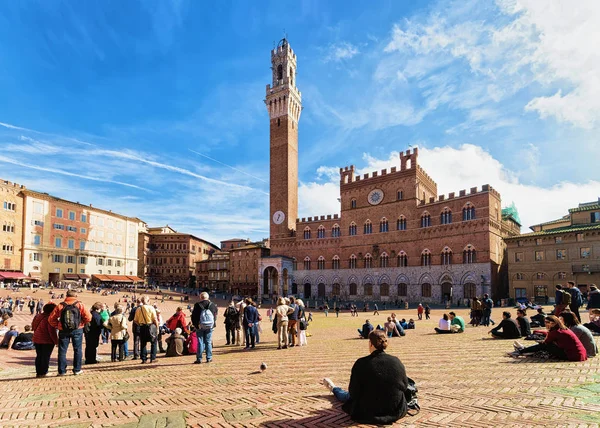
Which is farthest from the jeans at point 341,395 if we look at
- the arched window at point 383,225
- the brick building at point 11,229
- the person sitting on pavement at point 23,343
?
the brick building at point 11,229

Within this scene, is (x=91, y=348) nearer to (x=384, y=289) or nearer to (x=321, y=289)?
(x=384, y=289)

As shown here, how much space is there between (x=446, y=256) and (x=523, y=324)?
111 ft

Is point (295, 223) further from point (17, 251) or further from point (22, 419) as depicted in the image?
point (22, 419)

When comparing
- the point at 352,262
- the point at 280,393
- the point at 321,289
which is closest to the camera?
the point at 280,393

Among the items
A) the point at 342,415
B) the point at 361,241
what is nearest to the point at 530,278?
the point at 361,241

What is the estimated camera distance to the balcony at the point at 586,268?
34.4m

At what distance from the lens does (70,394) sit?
6.62 meters

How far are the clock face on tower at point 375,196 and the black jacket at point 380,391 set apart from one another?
4780cm

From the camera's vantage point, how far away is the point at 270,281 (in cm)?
5956

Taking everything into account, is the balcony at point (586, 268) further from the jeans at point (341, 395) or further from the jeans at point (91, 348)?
the jeans at point (91, 348)

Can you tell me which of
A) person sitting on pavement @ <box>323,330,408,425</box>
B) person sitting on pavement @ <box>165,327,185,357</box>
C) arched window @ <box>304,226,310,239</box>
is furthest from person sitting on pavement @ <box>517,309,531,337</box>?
arched window @ <box>304,226,310,239</box>

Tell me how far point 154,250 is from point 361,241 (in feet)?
166

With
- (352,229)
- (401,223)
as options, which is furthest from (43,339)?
(352,229)

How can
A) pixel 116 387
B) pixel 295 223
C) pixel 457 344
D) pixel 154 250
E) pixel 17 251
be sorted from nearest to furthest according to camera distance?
pixel 116 387
pixel 457 344
pixel 17 251
pixel 295 223
pixel 154 250
